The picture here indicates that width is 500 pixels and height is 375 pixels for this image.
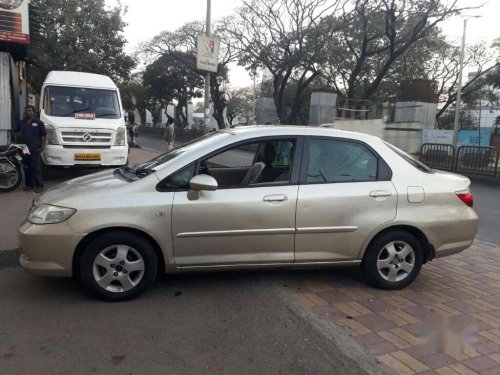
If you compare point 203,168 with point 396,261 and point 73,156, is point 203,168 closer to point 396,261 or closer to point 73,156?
point 396,261

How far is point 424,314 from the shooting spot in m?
4.00

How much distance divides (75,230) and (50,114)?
7.45m

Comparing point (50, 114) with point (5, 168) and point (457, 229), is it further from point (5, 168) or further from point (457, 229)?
point (457, 229)

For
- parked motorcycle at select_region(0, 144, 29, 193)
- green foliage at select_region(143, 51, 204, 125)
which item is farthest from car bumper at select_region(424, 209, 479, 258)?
green foliage at select_region(143, 51, 204, 125)

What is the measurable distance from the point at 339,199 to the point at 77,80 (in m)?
8.87

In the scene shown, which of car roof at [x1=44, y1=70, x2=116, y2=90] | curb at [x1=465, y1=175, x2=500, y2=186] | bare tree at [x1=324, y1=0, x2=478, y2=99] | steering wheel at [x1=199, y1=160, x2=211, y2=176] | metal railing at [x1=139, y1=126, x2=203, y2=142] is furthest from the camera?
metal railing at [x1=139, y1=126, x2=203, y2=142]

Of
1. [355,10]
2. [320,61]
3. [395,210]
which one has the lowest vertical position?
[395,210]

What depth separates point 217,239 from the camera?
13.4 ft

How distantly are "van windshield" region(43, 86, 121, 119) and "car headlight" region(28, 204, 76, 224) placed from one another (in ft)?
22.9

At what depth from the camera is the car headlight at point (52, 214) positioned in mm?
3848

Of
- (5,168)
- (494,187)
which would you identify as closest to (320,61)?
(494,187)

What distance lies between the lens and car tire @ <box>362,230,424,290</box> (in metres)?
4.45

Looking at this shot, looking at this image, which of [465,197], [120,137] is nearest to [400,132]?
[120,137]

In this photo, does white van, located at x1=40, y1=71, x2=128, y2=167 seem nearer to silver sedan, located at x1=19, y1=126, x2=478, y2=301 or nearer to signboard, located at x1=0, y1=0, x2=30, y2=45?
signboard, located at x1=0, y1=0, x2=30, y2=45
